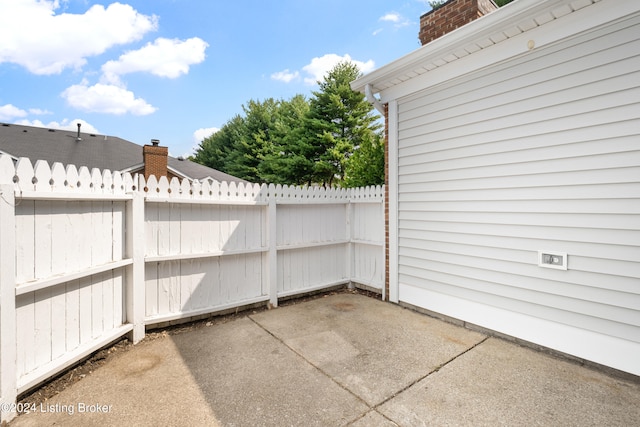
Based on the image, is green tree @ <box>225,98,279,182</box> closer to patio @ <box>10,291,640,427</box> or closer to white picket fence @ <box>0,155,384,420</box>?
white picket fence @ <box>0,155,384,420</box>

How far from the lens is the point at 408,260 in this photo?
14.1 ft

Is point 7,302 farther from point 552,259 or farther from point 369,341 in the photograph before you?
point 552,259

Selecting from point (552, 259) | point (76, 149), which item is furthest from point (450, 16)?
point (76, 149)

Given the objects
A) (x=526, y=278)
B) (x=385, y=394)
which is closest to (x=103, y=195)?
(x=385, y=394)

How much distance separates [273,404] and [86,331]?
1931mm

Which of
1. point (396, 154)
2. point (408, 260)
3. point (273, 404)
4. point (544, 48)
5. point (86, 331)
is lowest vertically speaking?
point (273, 404)

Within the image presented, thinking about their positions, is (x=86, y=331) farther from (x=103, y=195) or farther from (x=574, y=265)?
(x=574, y=265)

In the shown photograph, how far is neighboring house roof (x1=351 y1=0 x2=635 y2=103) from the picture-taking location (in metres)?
2.61

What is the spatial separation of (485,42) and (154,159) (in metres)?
13.5

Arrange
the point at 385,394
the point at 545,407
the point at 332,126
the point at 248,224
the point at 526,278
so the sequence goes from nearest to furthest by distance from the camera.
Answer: the point at 545,407
the point at 385,394
the point at 526,278
the point at 248,224
the point at 332,126

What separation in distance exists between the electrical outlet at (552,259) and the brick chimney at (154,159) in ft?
44.9

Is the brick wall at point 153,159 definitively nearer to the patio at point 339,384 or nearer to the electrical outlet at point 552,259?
the patio at point 339,384

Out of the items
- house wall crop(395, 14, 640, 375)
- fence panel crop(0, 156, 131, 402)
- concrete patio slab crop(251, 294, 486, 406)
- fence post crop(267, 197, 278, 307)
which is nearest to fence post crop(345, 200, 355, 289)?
concrete patio slab crop(251, 294, 486, 406)

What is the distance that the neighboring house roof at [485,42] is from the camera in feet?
8.55
